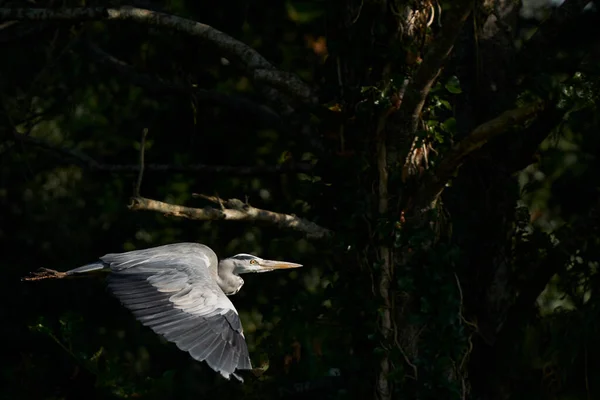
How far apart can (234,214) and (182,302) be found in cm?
68

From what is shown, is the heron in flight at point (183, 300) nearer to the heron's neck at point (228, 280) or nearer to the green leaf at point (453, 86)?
the heron's neck at point (228, 280)

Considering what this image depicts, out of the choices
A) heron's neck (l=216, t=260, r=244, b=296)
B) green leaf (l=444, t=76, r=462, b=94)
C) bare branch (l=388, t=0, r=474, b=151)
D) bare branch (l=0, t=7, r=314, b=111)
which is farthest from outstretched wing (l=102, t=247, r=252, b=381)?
green leaf (l=444, t=76, r=462, b=94)

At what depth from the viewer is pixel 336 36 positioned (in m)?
6.17

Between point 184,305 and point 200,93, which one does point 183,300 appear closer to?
point 184,305

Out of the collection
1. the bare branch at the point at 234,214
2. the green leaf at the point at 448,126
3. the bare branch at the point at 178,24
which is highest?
the green leaf at the point at 448,126

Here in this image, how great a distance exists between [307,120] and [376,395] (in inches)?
64.8

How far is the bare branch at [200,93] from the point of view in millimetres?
7609

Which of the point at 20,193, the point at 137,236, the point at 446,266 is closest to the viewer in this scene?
the point at 446,266

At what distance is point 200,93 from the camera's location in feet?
24.9

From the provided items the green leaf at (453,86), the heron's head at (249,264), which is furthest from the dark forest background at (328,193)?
the heron's head at (249,264)

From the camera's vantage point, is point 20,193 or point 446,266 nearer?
point 446,266

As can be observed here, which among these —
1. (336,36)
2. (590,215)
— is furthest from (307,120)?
(590,215)

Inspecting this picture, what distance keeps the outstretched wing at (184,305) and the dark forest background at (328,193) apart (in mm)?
348

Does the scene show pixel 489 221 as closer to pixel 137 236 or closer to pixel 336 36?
pixel 336 36
